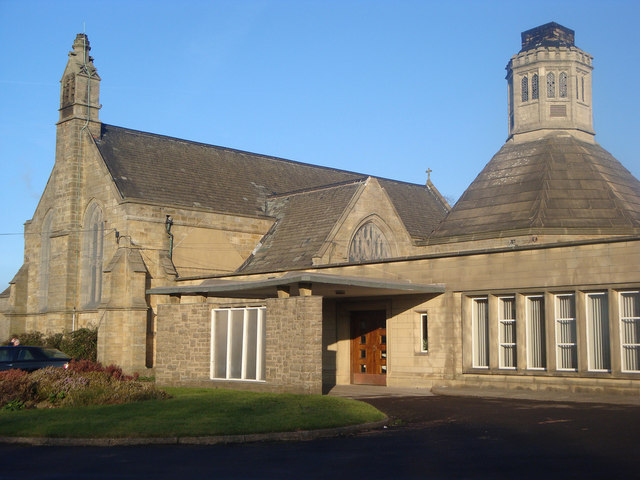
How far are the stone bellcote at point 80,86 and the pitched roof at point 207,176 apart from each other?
1.60 m

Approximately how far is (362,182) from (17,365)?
18244mm

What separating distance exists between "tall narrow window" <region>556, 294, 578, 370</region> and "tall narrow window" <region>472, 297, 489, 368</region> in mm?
2304

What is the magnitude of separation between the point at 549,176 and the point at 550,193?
1366mm

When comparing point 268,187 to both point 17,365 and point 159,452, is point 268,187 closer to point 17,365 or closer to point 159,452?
point 17,365

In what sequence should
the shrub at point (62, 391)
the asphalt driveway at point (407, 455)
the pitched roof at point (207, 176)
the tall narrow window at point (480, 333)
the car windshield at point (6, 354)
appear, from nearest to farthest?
the asphalt driveway at point (407, 455)
the shrub at point (62, 391)
the tall narrow window at point (480, 333)
the car windshield at point (6, 354)
the pitched roof at point (207, 176)

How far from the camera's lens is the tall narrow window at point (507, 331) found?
22.0 m

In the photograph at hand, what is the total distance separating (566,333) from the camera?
20.7 meters

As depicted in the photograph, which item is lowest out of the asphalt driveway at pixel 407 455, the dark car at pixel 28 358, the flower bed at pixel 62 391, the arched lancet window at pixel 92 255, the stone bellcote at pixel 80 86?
the asphalt driveway at pixel 407 455

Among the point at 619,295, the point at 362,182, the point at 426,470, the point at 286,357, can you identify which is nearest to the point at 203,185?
the point at 362,182

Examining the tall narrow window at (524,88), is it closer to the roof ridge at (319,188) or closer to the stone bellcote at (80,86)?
the roof ridge at (319,188)

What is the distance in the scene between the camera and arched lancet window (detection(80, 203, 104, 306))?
3778cm

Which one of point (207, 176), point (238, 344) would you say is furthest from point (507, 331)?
point (207, 176)

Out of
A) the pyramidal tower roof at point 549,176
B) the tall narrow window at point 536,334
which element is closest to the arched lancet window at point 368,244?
the pyramidal tower roof at point 549,176

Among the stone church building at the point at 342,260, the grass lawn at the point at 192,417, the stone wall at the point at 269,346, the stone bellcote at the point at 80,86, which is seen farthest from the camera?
the stone bellcote at the point at 80,86
